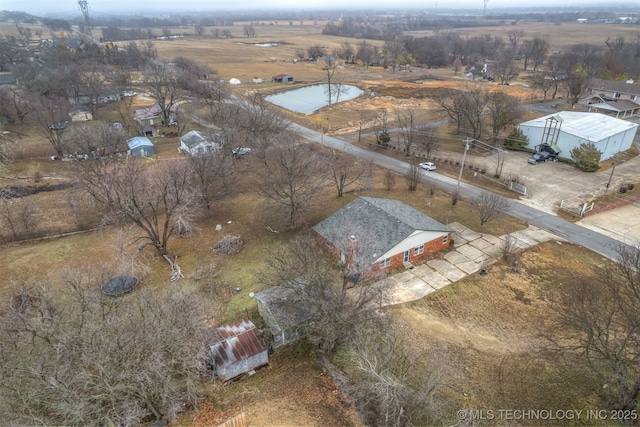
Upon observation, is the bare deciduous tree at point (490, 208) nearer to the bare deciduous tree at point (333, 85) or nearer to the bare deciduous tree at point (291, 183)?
the bare deciduous tree at point (291, 183)

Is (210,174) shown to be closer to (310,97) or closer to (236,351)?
(236,351)

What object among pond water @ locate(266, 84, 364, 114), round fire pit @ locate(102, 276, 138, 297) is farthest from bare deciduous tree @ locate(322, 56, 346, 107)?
round fire pit @ locate(102, 276, 138, 297)

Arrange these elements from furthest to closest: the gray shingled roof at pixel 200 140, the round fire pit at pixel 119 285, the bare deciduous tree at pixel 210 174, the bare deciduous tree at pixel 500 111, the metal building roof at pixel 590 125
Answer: the bare deciduous tree at pixel 500 111 < the metal building roof at pixel 590 125 < the gray shingled roof at pixel 200 140 < the bare deciduous tree at pixel 210 174 < the round fire pit at pixel 119 285

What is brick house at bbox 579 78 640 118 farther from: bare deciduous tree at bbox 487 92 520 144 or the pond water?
the pond water

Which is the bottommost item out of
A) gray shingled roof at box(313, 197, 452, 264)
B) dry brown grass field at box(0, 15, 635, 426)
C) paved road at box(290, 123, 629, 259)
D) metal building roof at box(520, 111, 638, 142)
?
dry brown grass field at box(0, 15, 635, 426)

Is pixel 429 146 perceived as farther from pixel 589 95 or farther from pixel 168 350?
pixel 589 95

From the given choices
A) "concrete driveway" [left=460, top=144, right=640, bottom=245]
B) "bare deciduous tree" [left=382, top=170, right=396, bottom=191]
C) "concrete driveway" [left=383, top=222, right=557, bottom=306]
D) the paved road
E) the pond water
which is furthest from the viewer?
the pond water

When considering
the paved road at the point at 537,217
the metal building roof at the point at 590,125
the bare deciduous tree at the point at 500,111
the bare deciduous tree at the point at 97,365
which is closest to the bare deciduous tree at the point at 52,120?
the paved road at the point at 537,217
